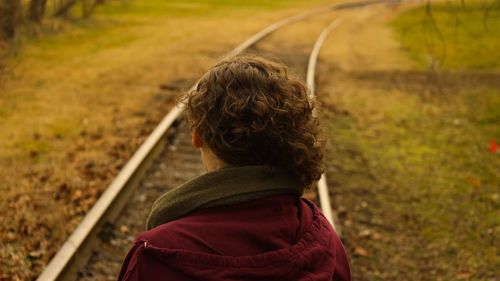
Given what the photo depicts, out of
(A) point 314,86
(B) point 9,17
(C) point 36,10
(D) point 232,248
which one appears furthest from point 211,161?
(C) point 36,10

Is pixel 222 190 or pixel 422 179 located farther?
pixel 422 179

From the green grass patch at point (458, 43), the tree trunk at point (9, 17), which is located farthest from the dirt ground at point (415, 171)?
the tree trunk at point (9, 17)

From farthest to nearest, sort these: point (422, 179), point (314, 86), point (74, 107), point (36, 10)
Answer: point (36, 10), point (314, 86), point (74, 107), point (422, 179)

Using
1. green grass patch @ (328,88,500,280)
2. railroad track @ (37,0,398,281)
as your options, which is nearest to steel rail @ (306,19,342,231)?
railroad track @ (37,0,398,281)

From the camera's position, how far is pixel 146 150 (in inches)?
263

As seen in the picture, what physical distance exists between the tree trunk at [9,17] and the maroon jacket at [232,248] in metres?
11.9

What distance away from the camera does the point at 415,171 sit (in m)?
7.80

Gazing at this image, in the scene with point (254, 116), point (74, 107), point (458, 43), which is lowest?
point (458, 43)

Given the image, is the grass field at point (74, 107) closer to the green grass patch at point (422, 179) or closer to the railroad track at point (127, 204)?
the railroad track at point (127, 204)

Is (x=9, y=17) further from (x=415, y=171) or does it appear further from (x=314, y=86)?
(x=415, y=171)

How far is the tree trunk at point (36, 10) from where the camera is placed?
14859 mm

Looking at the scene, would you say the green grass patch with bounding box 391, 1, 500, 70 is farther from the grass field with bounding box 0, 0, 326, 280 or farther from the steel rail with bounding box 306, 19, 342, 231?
the grass field with bounding box 0, 0, 326, 280

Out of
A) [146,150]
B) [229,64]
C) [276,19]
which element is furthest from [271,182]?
[276,19]

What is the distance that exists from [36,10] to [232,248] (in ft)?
47.5
